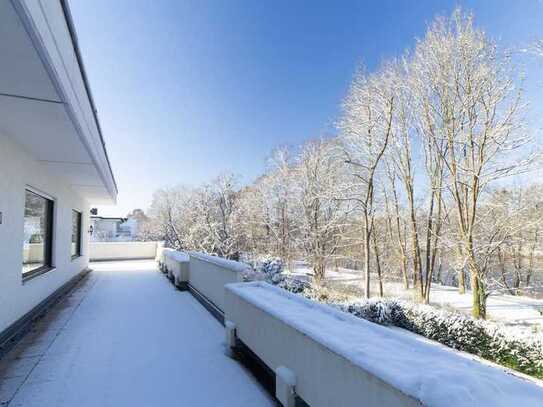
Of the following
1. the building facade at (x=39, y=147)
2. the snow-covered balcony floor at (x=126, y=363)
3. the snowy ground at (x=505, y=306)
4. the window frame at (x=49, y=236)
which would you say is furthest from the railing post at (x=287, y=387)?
the snowy ground at (x=505, y=306)

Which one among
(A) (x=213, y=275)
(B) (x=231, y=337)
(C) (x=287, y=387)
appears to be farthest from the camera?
(A) (x=213, y=275)

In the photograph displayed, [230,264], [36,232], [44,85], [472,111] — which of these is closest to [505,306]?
[472,111]

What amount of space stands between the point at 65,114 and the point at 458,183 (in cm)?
1027

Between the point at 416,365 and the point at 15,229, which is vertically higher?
the point at 15,229

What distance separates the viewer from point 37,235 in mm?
5871

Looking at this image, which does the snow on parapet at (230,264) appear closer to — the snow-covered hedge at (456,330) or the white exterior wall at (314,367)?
the snow-covered hedge at (456,330)

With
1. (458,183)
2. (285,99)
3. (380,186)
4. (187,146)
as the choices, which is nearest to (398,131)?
(380,186)

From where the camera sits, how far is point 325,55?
11922 mm

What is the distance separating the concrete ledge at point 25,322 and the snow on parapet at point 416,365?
373 cm

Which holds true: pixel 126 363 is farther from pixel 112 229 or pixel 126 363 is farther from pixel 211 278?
pixel 112 229

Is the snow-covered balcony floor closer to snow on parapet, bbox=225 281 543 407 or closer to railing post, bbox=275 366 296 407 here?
railing post, bbox=275 366 296 407

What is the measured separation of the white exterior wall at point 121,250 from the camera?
50.9ft

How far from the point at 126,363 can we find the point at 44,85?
2.91 m

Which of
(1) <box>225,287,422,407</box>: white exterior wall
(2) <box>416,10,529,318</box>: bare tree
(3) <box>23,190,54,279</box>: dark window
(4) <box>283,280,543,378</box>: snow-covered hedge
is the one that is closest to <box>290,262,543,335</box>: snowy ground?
(2) <box>416,10,529,318</box>: bare tree
